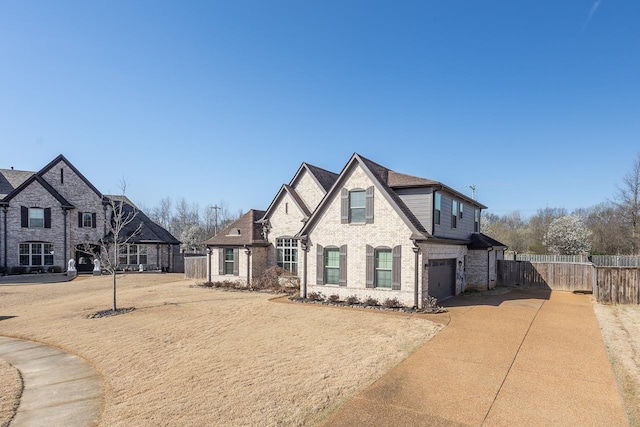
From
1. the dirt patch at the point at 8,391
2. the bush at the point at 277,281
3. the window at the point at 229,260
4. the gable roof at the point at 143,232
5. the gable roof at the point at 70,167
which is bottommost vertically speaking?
the bush at the point at 277,281

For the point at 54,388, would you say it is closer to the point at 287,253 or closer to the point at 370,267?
the point at 370,267

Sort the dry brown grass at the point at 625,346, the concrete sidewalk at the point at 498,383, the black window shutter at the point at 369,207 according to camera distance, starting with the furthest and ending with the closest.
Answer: the black window shutter at the point at 369,207 < the dry brown grass at the point at 625,346 < the concrete sidewalk at the point at 498,383

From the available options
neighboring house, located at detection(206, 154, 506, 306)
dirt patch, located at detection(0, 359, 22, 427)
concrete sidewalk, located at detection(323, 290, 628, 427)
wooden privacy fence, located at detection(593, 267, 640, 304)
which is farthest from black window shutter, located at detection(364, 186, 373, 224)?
dirt patch, located at detection(0, 359, 22, 427)

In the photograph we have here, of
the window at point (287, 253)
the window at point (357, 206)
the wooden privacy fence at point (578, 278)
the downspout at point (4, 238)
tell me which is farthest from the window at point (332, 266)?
the downspout at point (4, 238)

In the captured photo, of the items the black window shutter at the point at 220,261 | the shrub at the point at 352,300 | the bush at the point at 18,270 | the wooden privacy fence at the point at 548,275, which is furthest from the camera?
the bush at the point at 18,270

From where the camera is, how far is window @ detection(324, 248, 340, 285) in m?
18.7

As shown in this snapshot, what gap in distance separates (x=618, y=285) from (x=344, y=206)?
14436mm

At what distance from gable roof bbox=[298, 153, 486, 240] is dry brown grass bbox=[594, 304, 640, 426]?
7.24 metres

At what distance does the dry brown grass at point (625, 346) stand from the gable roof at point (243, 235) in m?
18.5

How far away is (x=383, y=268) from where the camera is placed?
17.3m

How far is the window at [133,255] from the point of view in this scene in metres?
35.4

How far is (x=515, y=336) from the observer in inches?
472

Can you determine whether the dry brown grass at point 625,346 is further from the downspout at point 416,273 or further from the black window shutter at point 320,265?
the black window shutter at point 320,265

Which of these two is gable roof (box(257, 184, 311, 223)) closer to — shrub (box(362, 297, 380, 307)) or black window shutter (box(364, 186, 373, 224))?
black window shutter (box(364, 186, 373, 224))
